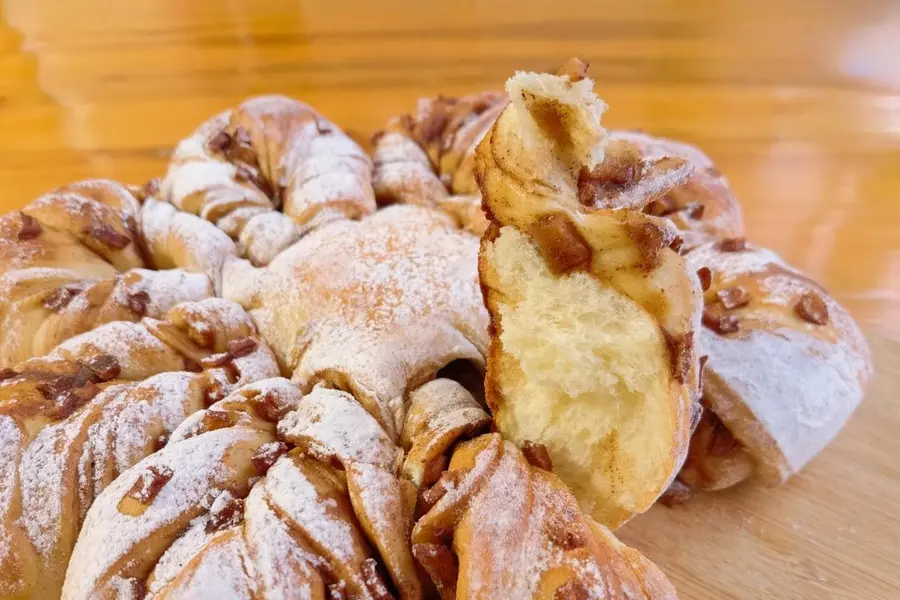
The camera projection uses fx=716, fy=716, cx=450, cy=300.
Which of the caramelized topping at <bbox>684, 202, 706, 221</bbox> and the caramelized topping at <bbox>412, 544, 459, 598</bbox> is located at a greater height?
the caramelized topping at <bbox>684, 202, 706, 221</bbox>

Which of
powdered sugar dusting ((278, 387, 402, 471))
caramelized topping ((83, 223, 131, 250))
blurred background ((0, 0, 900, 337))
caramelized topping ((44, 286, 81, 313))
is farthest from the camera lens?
blurred background ((0, 0, 900, 337))

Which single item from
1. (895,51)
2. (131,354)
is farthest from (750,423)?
(895,51)

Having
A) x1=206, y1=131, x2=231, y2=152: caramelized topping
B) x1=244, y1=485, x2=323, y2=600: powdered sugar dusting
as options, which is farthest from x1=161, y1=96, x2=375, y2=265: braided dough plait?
x1=244, y1=485, x2=323, y2=600: powdered sugar dusting

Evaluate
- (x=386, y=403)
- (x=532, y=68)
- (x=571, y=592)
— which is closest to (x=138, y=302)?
(x=386, y=403)

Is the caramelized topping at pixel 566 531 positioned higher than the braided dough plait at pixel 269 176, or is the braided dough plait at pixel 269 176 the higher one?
the braided dough plait at pixel 269 176

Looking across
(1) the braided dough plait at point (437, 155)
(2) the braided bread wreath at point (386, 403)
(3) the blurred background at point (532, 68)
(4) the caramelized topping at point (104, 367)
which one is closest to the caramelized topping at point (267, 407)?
(2) the braided bread wreath at point (386, 403)

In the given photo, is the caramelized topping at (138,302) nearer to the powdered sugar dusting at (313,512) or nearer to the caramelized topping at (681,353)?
the powdered sugar dusting at (313,512)

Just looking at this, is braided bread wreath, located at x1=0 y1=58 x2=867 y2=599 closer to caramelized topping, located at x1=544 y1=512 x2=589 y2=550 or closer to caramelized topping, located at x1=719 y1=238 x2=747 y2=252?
caramelized topping, located at x1=544 y1=512 x2=589 y2=550
